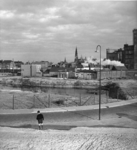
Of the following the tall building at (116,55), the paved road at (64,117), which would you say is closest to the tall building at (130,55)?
the tall building at (116,55)

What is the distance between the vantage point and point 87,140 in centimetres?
1169

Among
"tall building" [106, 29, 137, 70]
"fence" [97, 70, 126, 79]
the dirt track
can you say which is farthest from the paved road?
"tall building" [106, 29, 137, 70]

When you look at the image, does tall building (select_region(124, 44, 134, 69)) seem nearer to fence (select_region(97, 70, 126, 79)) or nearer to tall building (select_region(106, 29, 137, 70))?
tall building (select_region(106, 29, 137, 70))

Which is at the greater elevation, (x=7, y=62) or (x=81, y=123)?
(x=7, y=62)

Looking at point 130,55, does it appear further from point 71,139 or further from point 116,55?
point 71,139

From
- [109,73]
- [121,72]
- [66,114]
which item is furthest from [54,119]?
[121,72]

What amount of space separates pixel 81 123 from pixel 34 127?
3.85 metres

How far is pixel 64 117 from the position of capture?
17125 mm

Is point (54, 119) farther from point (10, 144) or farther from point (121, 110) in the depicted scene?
point (121, 110)

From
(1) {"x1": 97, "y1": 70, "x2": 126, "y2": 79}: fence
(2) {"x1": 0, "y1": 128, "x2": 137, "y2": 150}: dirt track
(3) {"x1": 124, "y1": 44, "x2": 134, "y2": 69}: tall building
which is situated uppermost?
(3) {"x1": 124, "y1": 44, "x2": 134, "y2": 69}: tall building

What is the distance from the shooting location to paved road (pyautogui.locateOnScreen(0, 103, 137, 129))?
49.8ft

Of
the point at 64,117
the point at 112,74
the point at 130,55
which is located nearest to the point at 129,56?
the point at 130,55

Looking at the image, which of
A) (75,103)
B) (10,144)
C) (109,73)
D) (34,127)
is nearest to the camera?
(10,144)

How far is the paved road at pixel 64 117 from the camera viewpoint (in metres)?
15.2
